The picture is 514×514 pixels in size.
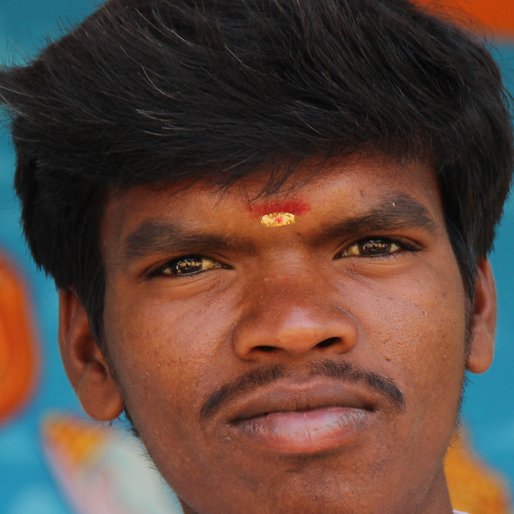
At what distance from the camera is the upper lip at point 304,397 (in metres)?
1.70

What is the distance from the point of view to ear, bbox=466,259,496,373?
214 centimetres

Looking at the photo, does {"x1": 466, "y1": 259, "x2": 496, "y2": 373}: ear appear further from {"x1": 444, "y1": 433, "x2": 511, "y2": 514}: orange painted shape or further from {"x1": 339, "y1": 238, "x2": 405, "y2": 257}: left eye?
{"x1": 444, "y1": 433, "x2": 511, "y2": 514}: orange painted shape

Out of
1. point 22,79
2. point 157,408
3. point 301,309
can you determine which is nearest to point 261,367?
point 301,309

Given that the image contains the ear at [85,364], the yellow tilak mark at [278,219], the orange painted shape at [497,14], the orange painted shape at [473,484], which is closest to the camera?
the yellow tilak mark at [278,219]

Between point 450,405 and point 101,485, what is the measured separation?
6.28ft

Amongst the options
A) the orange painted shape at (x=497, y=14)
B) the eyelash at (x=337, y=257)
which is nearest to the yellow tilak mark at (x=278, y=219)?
the eyelash at (x=337, y=257)

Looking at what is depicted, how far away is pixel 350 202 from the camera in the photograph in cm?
181

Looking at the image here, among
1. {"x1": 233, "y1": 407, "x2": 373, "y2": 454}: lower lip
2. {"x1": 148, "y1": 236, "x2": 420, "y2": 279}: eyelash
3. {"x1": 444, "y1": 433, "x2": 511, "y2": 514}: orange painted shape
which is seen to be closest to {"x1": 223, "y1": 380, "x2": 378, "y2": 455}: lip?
{"x1": 233, "y1": 407, "x2": 373, "y2": 454}: lower lip

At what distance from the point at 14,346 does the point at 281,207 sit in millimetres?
1911

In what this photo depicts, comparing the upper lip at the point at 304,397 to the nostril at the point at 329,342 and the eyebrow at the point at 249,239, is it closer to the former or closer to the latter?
the nostril at the point at 329,342

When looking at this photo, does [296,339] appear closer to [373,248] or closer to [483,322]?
[373,248]

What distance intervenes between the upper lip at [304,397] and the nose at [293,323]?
0.05 m

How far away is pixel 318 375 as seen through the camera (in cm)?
171

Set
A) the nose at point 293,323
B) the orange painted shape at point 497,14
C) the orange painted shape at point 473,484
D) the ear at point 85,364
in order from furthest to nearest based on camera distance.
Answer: the orange painted shape at point 473,484
the orange painted shape at point 497,14
the ear at point 85,364
the nose at point 293,323
